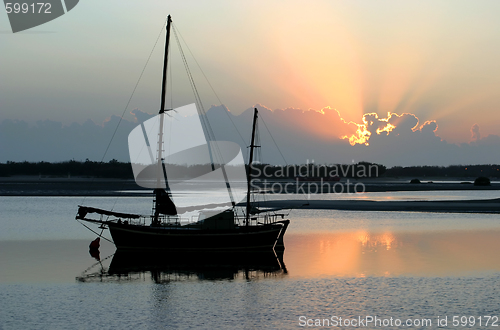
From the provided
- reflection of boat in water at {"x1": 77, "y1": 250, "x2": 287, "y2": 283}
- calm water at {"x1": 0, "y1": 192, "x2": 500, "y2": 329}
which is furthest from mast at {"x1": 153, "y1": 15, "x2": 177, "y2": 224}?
calm water at {"x1": 0, "y1": 192, "x2": 500, "y2": 329}

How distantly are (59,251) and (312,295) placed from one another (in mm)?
19652

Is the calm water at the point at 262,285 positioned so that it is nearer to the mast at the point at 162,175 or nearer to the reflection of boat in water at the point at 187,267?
the reflection of boat in water at the point at 187,267

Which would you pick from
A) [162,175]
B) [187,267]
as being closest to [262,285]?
[187,267]

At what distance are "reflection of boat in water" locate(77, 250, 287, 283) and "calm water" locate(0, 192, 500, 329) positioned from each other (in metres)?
0.11

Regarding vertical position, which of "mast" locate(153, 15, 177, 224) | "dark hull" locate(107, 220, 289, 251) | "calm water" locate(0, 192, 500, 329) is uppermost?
"mast" locate(153, 15, 177, 224)

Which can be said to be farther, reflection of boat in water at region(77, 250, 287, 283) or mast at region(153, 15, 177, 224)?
mast at region(153, 15, 177, 224)

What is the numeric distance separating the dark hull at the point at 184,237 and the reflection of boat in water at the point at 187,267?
1.73ft

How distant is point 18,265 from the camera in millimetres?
28594

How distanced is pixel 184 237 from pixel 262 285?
35.7 feet

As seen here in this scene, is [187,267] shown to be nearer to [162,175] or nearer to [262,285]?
[262,285]

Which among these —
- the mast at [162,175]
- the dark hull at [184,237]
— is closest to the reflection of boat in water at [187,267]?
the dark hull at [184,237]

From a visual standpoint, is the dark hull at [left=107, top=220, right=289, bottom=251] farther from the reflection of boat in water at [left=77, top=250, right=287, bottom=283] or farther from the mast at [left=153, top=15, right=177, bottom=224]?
the mast at [left=153, top=15, right=177, bottom=224]

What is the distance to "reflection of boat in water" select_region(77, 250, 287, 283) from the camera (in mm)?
26266

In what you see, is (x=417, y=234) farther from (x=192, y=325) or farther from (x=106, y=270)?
(x=192, y=325)
